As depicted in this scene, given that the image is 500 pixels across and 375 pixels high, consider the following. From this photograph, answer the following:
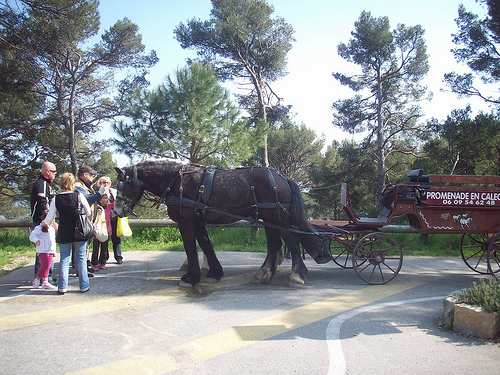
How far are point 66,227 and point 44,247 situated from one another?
0.49 metres

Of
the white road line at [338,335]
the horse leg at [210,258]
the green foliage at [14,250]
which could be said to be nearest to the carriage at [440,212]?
the white road line at [338,335]

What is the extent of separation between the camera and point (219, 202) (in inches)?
231

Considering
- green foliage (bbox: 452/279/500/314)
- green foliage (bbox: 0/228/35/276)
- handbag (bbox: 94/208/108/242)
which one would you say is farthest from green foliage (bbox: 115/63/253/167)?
green foliage (bbox: 452/279/500/314)

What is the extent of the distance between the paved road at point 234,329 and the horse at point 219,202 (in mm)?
477

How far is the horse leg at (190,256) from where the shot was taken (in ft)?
18.5

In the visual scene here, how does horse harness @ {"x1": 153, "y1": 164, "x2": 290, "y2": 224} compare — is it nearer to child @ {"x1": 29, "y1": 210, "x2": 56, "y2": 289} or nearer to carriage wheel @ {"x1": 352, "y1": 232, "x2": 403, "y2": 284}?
carriage wheel @ {"x1": 352, "y1": 232, "x2": 403, "y2": 284}

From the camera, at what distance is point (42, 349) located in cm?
342

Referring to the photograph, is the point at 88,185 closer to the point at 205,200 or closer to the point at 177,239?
the point at 205,200

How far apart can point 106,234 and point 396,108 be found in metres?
17.7

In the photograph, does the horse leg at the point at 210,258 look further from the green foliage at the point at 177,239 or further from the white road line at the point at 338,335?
the green foliage at the point at 177,239

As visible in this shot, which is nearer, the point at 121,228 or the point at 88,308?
the point at 88,308

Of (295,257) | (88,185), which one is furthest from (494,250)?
(88,185)

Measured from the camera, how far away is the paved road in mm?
3176

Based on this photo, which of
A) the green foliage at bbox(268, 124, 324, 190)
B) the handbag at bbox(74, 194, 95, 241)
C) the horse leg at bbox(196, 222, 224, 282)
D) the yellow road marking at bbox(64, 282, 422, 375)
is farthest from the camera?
the green foliage at bbox(268, 124, 324, 190)
